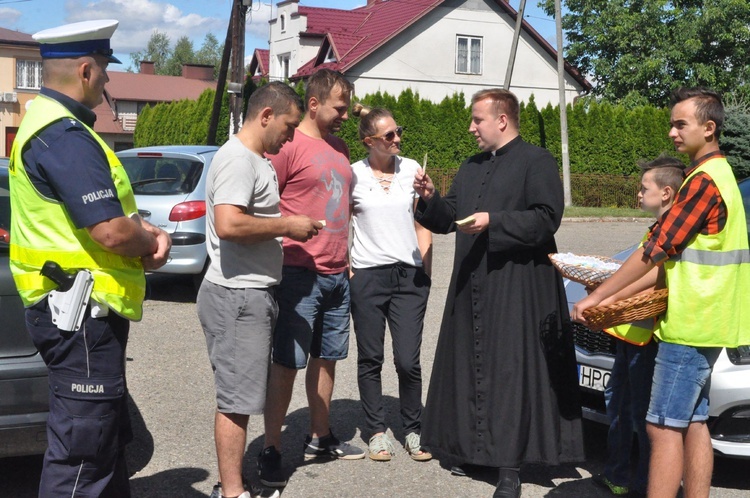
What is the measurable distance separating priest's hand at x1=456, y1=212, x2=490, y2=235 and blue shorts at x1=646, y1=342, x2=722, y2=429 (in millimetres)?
1064

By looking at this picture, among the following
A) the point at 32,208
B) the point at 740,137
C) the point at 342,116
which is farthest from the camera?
the point at 740,137

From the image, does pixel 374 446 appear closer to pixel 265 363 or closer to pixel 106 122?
pixel 265 363

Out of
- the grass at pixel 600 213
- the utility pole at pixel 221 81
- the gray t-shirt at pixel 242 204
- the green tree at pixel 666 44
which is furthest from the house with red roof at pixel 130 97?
the gray t-shirt at pixel 242 204

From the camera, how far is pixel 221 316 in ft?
13.6

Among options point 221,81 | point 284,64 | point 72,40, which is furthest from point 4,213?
point 284,64

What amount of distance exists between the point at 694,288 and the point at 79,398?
2490 mm

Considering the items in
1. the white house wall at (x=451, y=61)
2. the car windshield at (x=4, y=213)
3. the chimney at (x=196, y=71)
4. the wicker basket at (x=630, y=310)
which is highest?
Answer: the chimney at (x=196, y=71)

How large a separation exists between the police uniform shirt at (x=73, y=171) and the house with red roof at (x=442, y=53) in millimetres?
32946

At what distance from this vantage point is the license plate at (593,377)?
504 cm

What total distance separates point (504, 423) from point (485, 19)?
3603 cm

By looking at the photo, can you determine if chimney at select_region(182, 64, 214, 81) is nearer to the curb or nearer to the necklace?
the curb

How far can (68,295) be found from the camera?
3.14 meters

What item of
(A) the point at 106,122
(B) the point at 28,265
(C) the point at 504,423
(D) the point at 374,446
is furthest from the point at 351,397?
(A) the point at 106,122

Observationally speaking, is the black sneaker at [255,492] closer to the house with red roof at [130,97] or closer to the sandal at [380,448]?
the sandal at [380,448]
